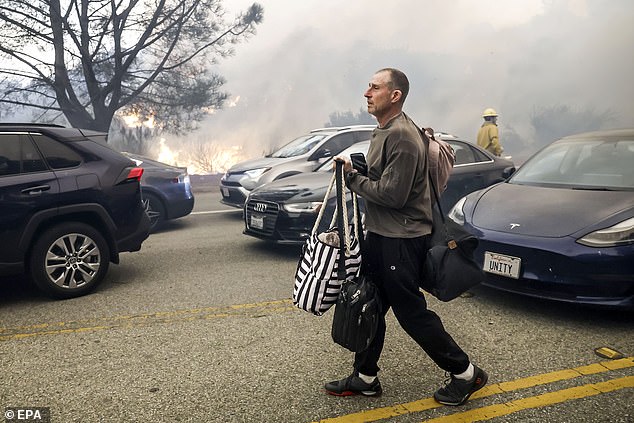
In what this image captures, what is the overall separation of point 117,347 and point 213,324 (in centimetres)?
68

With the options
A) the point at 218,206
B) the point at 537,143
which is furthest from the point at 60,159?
the point at 537,143

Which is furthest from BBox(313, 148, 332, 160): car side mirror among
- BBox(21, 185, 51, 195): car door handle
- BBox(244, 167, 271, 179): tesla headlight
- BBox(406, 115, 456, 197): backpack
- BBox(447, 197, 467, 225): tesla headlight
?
BBox(406, 115, 456, 197): backpack

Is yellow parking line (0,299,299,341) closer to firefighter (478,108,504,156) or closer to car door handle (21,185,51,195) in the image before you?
car door handle (21,185,51,195)

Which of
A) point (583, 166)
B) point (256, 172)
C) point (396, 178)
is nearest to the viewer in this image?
Answer: point (396, 178)

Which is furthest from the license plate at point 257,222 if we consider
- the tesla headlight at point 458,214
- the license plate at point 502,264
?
the license plate at point 502,264

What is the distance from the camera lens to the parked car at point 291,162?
7.74m

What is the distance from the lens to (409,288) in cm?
234

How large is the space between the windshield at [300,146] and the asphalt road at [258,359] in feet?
13.3

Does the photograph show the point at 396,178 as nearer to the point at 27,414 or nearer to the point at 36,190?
the point at 27,414

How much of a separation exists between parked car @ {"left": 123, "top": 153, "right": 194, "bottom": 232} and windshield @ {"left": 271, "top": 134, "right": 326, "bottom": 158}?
1.87 metres

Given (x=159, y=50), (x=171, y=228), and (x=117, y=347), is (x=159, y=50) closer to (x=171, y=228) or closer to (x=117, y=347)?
(x=171, y=228)

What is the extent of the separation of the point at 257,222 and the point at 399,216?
11.4 feet

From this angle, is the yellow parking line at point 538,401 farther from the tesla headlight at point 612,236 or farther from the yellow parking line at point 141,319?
the yellow parking line at point 141,319

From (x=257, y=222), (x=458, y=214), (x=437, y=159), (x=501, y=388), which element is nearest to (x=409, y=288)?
Answer: (x=437, y=159)
